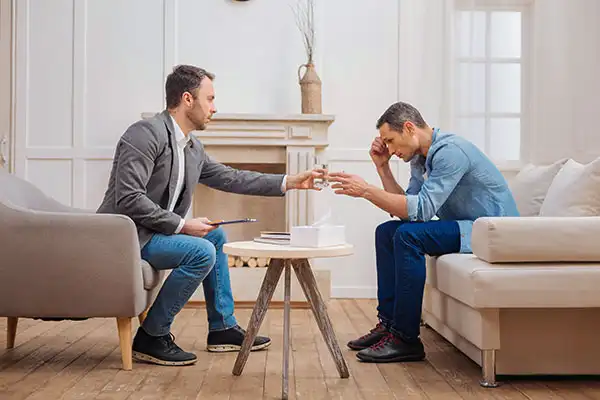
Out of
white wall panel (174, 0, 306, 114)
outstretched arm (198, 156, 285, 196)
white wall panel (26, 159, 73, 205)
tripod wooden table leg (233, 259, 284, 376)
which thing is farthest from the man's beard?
white wall panel (26, 159, 73, 205)

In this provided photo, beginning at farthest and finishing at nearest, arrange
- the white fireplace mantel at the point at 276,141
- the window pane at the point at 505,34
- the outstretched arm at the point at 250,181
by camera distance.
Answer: the white fireplace mantel at the point at 276,141 → the window pane at the point at 505,34 → the outstretched arm at the point at 250,181

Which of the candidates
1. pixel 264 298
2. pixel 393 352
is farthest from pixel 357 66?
pixel 264 298

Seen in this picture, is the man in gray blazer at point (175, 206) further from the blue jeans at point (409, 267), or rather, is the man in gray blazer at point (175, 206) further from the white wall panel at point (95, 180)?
the white wall panel at point (95, 180)

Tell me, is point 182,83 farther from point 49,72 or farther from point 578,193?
point 49,72

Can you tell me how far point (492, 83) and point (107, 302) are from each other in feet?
9.38

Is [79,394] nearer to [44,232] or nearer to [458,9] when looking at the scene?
[44,232]

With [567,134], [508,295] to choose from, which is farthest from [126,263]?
[567,134]

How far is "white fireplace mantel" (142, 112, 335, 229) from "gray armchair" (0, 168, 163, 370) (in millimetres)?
2049

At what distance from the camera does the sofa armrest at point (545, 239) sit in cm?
273

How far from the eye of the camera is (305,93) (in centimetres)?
521

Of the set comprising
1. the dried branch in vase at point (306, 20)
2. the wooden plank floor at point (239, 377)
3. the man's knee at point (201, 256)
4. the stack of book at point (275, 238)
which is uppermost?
the dried branch in vase at point (306, 20)

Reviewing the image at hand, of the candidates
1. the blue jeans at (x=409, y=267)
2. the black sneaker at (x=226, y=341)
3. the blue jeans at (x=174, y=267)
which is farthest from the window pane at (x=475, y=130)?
the blue jeans at (x=174, y=267)

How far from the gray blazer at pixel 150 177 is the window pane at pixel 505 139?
179cm

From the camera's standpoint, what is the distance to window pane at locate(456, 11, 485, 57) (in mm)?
4914
